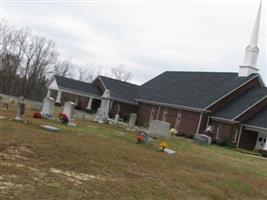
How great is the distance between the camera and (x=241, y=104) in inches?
1571

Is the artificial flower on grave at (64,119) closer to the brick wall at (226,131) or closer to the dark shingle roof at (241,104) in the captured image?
the brick wall at (226,131)

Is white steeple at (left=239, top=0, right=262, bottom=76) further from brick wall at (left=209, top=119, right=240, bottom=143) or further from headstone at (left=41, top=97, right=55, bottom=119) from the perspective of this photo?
headstone at (left=41, top=97, right=55, bottom=119)

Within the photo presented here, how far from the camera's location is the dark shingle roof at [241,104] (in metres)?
38.7

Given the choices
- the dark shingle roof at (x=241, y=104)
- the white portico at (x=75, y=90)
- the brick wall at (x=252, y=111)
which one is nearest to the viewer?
the brick wall at (x=252, y=111)

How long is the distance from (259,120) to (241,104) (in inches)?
100

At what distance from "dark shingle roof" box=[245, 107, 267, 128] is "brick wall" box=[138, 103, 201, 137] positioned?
485 centimetres

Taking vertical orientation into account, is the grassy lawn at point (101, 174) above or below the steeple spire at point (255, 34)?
below

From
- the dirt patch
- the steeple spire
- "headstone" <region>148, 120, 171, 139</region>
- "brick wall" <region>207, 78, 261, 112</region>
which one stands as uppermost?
the steeple spire

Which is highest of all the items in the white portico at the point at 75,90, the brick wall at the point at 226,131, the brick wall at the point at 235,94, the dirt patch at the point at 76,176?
the brick wall at the point at 235,94

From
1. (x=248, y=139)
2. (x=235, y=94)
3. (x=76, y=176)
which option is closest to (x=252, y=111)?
(x=248, y=139)

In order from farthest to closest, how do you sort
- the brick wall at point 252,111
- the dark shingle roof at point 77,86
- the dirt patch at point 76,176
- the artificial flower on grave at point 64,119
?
1. the dark shingle roof at point 77,86
2. the brick wall at point 252,111
3. the artificial flower on grave at point 64,119
4. the dirt patch at point 76,176

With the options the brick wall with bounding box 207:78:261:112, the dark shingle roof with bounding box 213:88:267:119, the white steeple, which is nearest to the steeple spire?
the white steeple

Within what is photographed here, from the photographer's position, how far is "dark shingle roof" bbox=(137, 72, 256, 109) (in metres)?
42.0

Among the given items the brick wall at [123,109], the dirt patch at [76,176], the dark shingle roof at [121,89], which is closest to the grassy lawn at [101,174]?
the dirt patch at [76,176]
